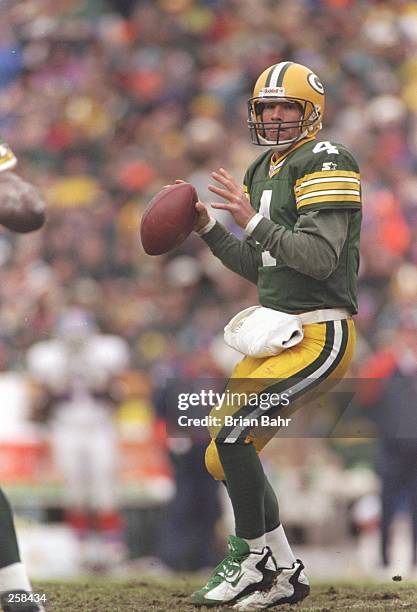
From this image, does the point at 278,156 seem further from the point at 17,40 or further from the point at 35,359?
the point at 17,40

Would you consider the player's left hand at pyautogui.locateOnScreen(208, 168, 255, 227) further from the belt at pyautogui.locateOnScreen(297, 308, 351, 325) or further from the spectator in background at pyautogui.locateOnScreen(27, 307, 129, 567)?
the spectator in background at pyautogui.locateOnScreen(27, 307, 129, 567)

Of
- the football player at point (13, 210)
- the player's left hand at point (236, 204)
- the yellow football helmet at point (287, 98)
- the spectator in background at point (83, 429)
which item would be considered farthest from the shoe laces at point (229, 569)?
the spectator in background at point (83, 429)

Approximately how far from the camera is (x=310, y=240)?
3201 millimetres

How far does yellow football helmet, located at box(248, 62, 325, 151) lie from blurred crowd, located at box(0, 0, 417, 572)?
2258 mm

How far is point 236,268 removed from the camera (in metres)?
3.65

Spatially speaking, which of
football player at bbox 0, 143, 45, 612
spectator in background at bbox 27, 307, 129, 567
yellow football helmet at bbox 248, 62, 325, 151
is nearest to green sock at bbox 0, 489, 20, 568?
football player at bbox 0, 143, 45, 612

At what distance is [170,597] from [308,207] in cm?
129

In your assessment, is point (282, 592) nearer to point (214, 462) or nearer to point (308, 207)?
point (214, 462)

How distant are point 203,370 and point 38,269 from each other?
5.46 feet

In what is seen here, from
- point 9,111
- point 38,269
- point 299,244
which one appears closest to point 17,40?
point 9,111

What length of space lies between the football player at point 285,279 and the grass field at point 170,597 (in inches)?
4.5

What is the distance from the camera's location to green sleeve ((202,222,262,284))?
3.63 m

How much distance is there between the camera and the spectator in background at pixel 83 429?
5672 mm

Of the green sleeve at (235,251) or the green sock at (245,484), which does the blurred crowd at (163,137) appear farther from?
the green sock at (245,484)
